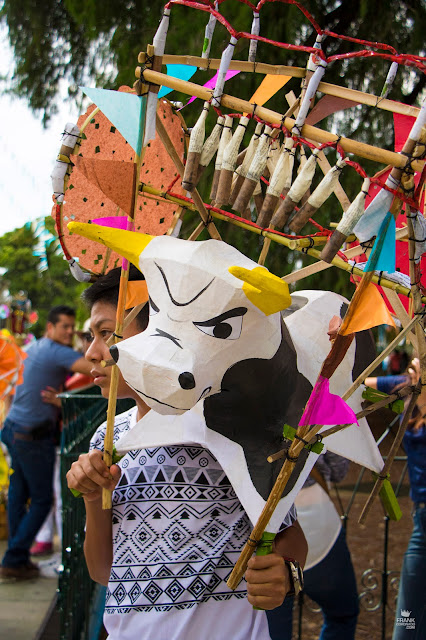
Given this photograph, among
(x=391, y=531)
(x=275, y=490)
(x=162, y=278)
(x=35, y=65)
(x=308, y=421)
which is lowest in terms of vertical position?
(x=391, y=531)

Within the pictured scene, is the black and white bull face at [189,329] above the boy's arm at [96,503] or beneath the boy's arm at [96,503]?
above

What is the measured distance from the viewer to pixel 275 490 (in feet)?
4.51

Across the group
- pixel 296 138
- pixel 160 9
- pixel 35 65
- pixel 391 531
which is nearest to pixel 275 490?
pixel 296 138

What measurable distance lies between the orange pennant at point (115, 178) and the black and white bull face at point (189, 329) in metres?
0.16

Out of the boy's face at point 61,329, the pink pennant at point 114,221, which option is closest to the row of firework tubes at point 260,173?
the pink pennant at point 114,221

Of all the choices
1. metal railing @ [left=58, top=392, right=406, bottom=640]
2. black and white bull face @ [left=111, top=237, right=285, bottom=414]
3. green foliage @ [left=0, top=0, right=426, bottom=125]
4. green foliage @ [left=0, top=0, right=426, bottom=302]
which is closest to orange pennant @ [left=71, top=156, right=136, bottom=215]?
black and white bull face @ [left=111, top=237, right=285, bottom=414]

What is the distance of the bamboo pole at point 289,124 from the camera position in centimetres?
115

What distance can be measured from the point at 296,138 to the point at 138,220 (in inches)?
25.6

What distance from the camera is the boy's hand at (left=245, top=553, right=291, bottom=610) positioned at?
55.4 inches

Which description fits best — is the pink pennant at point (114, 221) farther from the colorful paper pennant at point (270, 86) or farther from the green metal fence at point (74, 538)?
the green metal fence at point (74, 538)

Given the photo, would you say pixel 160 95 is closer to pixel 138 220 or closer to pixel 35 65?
pixel 138 220

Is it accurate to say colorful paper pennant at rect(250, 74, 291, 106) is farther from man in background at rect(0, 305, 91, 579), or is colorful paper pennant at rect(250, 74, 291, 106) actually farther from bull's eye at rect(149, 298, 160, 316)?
man in background at rect(0, 305, 91, 579)

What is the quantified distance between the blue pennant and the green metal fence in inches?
86.2

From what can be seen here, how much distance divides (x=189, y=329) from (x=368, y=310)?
32 centimetres
